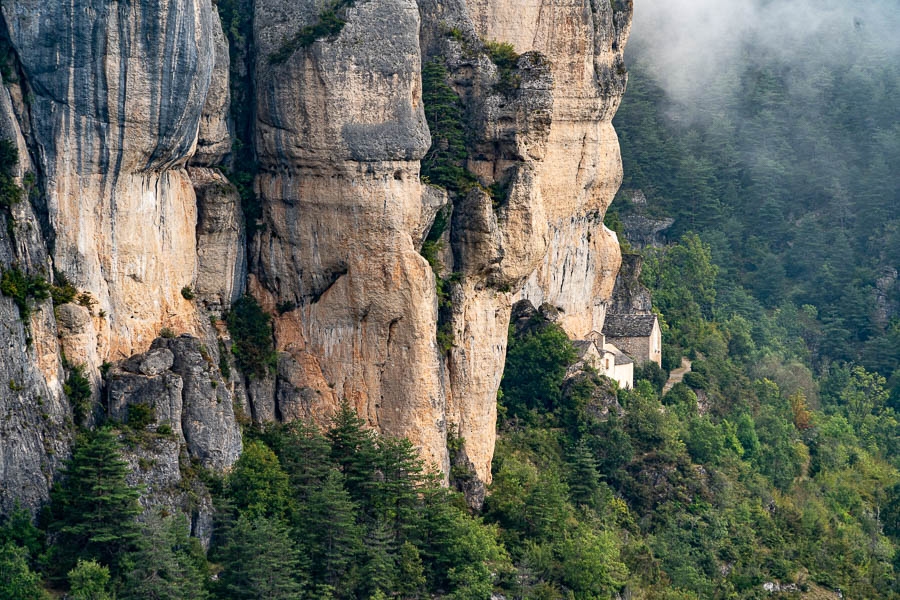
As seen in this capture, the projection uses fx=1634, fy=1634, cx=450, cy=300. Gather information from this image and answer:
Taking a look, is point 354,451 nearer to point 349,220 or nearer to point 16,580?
point 349,220

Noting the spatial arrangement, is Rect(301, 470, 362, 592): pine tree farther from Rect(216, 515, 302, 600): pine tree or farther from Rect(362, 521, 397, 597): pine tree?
Rect(216, 515, 302, 600): pine tree

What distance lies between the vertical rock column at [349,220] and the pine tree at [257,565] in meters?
7.04

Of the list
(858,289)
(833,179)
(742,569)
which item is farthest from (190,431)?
(833,179)

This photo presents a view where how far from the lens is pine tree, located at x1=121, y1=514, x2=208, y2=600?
1385 inches

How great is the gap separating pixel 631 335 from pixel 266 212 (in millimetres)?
24176

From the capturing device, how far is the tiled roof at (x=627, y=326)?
65.5 metres

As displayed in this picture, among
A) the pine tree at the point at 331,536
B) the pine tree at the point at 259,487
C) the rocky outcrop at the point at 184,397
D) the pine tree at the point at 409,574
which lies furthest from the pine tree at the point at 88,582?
the pine tree at the point at 409,574

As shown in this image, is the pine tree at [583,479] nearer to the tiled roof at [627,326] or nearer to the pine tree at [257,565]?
the tiled roof at [627,326]

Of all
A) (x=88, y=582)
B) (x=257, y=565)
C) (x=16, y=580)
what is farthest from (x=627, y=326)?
(x=16, y=580)

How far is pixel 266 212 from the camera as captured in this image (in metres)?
45.3

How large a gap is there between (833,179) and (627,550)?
45.8 meters

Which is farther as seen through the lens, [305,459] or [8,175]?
[305,459]

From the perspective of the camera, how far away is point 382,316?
4497cm

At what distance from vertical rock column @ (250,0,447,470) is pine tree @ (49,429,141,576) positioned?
9.24m
